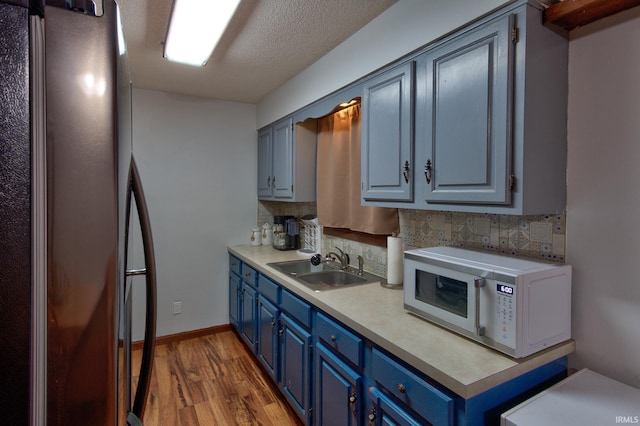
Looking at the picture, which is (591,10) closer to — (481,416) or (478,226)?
(478,226)

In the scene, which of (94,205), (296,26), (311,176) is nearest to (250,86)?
(311,176)

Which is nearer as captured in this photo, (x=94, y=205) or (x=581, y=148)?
(x=94, y=205)

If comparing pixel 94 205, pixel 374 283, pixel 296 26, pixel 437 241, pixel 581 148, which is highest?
pixel 296 26

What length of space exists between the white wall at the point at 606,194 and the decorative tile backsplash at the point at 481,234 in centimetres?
7

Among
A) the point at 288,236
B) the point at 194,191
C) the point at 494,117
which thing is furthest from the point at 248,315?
the point at 494,117

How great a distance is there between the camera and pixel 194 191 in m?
3.35

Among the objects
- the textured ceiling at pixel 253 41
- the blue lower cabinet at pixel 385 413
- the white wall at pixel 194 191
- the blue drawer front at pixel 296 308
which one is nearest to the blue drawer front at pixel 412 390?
the blue lower cabinet at pixel 385 413

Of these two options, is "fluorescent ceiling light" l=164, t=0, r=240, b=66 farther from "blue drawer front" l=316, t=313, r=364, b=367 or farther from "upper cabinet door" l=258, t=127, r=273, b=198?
"blue drawer front" l=316, t=313, r=364, b=367

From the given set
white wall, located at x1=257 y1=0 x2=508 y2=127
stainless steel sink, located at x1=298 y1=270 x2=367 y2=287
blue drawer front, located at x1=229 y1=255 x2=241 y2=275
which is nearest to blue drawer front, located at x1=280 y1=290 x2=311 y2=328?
stainless steel sink, located at x1=298 y1=270 x2=367 y2=287

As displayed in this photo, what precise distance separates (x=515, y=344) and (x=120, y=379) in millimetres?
1106

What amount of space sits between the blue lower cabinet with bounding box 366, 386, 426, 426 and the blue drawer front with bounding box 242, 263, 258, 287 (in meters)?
1.52

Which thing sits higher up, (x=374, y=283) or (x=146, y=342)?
(x=146, y=342)

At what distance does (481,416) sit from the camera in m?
1.06

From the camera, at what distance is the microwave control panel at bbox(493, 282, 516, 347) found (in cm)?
110
